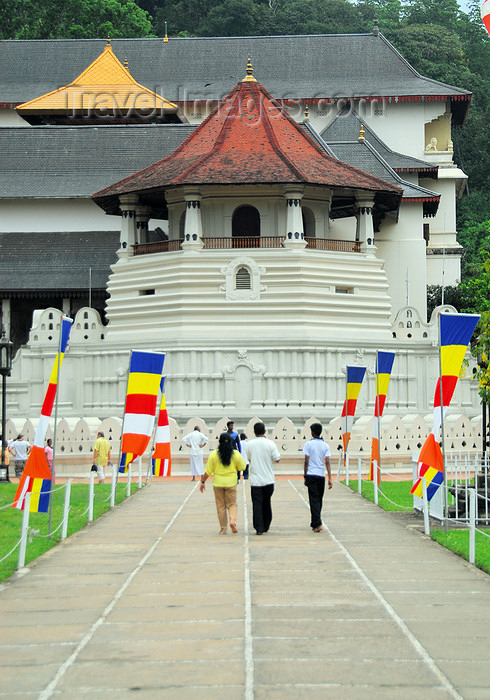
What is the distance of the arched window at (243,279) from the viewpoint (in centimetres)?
3928

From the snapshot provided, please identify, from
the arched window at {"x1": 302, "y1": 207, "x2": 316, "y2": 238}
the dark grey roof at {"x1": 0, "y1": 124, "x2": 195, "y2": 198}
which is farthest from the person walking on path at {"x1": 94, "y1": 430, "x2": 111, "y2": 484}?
the dark grey roof at {"x1": 0, "y1": 124, "x2": 195, "y2": 198}

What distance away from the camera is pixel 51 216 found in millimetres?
49281

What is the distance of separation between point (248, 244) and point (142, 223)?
4721 mm

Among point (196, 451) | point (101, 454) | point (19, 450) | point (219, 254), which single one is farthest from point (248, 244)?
point (19, 450)

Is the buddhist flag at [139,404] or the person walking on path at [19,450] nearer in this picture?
the buddhist flag at [139,404]

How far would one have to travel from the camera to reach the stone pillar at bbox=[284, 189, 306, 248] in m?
39.3

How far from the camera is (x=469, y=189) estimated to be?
80.8m

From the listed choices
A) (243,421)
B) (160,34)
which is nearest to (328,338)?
(243,421)

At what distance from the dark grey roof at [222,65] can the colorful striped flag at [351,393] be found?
36412 millimetres

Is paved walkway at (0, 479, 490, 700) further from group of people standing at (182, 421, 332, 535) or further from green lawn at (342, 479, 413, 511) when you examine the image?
green lawn at (342, 479, 413, 511)

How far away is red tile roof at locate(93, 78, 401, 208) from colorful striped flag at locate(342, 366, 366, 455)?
11.7 metres

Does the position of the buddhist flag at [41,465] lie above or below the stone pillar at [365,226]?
below

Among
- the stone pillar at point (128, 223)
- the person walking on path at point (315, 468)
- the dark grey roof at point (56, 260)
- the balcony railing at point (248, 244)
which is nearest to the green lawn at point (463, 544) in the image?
the person walking on path at point (315, 468)

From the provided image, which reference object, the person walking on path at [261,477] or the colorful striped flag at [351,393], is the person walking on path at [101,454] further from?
the person walking on path at [261,477]
